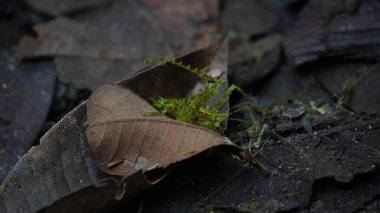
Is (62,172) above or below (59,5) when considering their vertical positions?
below

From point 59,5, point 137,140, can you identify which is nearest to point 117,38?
point 59,5

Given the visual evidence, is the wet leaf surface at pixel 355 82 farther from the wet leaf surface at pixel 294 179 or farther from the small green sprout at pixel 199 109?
the small green sprout at pixel 199 109

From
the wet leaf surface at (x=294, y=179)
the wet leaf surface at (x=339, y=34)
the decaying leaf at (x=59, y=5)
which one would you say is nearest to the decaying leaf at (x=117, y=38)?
the decaying leaf at (x=59, y=5)

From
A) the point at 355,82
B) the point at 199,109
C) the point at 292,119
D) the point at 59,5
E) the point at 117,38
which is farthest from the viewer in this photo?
the point at 59,5

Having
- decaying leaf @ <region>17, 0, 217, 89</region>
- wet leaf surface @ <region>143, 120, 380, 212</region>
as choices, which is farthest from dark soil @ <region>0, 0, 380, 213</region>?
decaying leaf @ <region>17, 0, 217, 89</region>

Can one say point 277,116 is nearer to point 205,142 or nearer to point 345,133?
point 345,133

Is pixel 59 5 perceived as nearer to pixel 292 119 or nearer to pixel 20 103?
pixel 20 103

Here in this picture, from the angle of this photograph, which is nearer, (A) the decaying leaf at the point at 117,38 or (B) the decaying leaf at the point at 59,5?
(A) the decaying leaf at the point at 117,38
